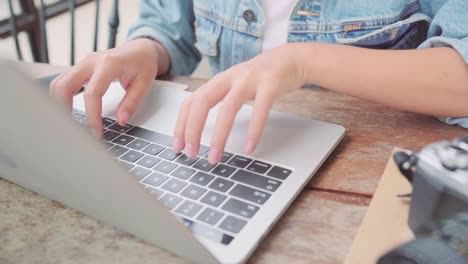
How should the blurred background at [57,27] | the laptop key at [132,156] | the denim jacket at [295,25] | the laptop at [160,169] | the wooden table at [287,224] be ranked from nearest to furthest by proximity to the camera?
the laptop at [160,169] < the wooden table at [287,224] < the laptop key at [132,156] < the denim jacket at [295,25] < the blurred background at [57,27]

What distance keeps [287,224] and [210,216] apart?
0.06 meters

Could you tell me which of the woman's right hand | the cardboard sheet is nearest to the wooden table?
the cardboard sheet

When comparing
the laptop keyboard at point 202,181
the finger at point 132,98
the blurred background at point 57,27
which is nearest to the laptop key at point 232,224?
the laptop keyboard at point 202,181

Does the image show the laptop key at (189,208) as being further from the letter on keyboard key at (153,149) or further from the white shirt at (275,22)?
the white shirt at (275,22)

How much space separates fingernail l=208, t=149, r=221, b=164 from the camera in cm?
39

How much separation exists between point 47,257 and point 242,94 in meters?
0.22

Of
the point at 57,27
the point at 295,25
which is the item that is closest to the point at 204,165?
the point at 295,25

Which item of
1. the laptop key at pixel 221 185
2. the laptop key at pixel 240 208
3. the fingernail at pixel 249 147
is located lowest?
the laptop key at pixel 221 185

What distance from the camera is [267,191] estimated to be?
13.8 inches

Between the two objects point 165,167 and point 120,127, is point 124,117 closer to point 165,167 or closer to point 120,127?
point 120,127

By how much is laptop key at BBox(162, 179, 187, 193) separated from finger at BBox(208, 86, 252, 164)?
38 mm

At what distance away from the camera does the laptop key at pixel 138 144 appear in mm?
426

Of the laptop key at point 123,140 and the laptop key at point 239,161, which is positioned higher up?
the laptop key at point 239,161

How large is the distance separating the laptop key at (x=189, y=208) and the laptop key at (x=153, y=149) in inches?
3.6
